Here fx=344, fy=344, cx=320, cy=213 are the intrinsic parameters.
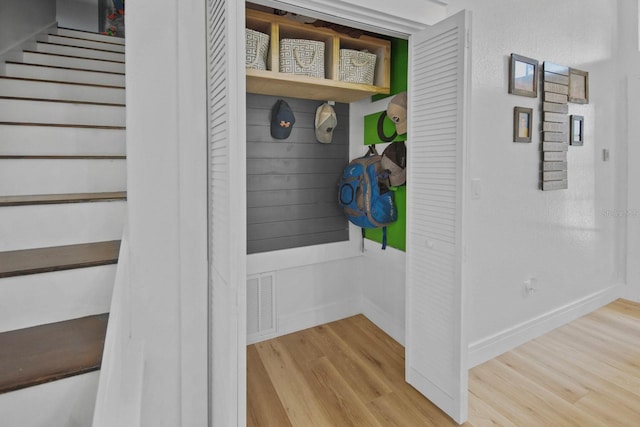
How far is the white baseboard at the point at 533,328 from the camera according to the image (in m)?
2.16

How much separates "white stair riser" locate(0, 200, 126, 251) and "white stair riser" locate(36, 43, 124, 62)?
77.7 inches

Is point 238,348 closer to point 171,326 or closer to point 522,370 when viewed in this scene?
point 171,326

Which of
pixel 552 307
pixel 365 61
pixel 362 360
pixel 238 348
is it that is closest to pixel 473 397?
pixel 362 360

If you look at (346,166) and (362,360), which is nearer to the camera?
(362,360)

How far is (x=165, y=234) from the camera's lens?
4.25ft

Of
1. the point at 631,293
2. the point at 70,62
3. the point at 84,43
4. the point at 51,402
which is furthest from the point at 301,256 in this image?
the point at 631,293

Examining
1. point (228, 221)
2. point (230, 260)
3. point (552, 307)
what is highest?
point (228, 221)

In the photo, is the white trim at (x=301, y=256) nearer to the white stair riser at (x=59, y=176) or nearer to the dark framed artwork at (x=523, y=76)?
the white stair riser at (x=59, y=176)

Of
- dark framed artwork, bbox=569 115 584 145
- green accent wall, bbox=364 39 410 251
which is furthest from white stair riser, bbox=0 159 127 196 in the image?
dark framed artwork, bbox=569 115 584 145

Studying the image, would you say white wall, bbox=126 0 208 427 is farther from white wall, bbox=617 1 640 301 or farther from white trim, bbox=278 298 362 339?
white wall, bbox=617 1 640 301

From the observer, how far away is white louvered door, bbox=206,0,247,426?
97 cm

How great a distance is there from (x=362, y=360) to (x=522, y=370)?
3.15ft

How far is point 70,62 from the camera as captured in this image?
2.43 m

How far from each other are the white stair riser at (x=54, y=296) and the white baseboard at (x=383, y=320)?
1.91 meters
